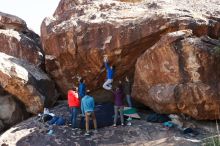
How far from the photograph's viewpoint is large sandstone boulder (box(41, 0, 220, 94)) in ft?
54.0

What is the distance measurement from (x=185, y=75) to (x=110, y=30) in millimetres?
4397

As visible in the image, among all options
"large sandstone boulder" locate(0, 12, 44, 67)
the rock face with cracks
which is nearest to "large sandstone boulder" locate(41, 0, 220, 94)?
the rock face with cracks

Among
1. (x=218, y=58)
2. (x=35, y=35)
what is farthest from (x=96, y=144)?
(x=35, y=35)

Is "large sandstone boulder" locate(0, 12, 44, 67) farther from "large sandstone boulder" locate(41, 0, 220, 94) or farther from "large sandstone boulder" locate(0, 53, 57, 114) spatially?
"large sandstone boulder" locate(0, 53, 57, 114)

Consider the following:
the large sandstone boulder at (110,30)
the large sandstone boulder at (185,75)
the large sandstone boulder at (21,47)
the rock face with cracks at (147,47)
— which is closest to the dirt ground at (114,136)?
the large sandstone boulder at (185,75)

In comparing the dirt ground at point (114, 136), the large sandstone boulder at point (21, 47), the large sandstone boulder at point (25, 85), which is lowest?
the dirt ground at point (114, 136)

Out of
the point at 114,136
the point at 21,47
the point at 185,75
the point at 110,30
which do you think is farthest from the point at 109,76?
the point at 21,47

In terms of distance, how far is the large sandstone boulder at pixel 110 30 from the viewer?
1647 cm

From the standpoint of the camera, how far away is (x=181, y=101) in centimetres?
1484

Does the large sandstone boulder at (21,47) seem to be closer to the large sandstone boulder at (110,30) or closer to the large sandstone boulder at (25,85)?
the large sandstone boulder at (110,30)

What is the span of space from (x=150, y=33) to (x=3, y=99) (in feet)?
24.9

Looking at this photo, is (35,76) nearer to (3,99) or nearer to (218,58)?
(3,99)

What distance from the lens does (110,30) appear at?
683 inches

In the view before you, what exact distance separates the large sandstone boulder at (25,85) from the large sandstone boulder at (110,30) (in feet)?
4.45
